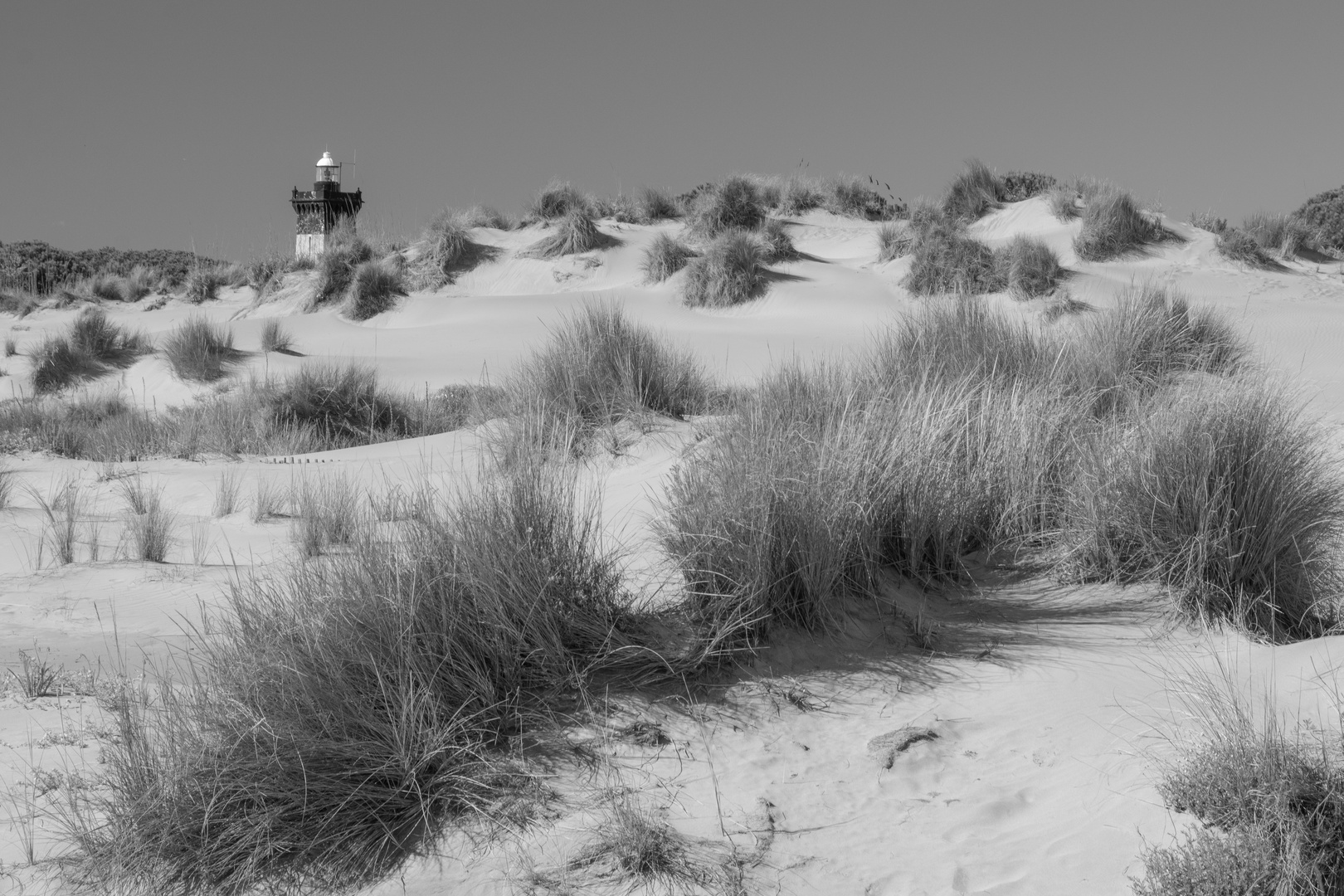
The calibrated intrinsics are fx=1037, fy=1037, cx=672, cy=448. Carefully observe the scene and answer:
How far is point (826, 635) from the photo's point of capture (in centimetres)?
328

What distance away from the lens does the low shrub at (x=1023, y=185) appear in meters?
17.1

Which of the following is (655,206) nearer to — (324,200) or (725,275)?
(725,275)

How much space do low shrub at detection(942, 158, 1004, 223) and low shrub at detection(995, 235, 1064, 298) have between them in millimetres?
3783

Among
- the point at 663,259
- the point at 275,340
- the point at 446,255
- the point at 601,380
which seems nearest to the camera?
the point at 601,380

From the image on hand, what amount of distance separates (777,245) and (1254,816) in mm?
14055

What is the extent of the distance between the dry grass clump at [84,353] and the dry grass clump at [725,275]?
7.23 metres

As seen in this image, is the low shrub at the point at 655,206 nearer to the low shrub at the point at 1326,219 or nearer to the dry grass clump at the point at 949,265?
the dry grass clump at the point at 949,265

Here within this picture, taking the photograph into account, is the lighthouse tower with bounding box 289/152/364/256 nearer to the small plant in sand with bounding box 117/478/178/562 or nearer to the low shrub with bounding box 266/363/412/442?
the low shrub with bounding box 266/363/412/442

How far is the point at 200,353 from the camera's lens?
39.5 feet

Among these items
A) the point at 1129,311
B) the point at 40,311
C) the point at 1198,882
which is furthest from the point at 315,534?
the point at 40,311

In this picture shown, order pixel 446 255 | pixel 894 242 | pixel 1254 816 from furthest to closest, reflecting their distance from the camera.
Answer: pixel 446 255 < pixel 894 242 < pixel 1254 816

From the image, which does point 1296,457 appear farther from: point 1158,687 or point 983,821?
point 983,821

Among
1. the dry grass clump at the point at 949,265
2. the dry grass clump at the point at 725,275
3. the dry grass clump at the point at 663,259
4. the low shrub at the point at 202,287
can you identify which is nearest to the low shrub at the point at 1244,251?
the dry grass clump at the point at 949,265

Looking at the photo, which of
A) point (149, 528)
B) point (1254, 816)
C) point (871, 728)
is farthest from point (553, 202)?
point (1254, 816)
